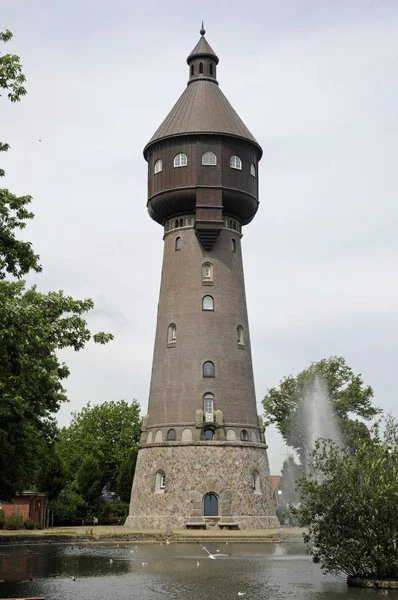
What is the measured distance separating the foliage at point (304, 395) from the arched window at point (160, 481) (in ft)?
39.2

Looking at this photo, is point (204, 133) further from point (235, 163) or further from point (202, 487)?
point (202, 487)

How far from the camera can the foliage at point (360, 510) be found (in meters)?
19.5

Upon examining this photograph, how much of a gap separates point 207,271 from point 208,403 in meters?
8.17

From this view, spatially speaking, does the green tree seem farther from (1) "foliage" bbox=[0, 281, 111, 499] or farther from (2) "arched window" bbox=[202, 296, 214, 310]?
(2) "arched window" bbox=[202, 296, 214, 310]

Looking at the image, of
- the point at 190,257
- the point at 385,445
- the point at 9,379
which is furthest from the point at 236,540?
the point at 9,379

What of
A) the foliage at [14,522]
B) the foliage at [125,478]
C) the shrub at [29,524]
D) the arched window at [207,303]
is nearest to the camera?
the foliage at [14,522]

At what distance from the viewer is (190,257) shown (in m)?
51.1

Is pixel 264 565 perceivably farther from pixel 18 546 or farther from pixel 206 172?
pixel 206 172

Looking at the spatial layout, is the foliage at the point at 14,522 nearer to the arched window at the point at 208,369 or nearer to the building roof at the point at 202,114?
the arched window at the point at 208,369

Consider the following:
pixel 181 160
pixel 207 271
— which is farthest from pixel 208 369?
pixel 181 160

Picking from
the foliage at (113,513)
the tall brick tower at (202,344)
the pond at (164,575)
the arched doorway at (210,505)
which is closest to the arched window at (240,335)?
the tall brick tower at (202,344)

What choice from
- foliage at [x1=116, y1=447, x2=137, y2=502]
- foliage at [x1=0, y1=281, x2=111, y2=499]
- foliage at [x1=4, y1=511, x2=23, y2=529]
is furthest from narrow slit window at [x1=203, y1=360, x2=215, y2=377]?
foliage at [x1=0, y1=281, x2=111, y2=499]

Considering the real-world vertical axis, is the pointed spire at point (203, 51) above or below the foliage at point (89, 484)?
above

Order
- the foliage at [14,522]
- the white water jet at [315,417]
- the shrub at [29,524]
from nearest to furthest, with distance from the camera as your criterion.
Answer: the foliage at [14,522]
the shrub at [29,524]
the white water jet at [315,417]
